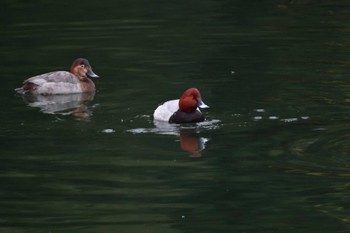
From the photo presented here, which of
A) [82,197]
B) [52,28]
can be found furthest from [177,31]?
[82,197]

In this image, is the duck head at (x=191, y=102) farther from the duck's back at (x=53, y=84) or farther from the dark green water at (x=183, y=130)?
the duck's back at (x=53, y=84)

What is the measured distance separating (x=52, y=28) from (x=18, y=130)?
9.23 m

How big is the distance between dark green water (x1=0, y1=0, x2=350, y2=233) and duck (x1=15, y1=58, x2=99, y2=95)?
0.27m

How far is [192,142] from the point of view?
1463 cm

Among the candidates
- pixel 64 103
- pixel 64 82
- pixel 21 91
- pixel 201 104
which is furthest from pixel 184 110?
pixel 64 82

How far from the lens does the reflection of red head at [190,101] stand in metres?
15.8

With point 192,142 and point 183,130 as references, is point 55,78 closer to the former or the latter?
point 183,130

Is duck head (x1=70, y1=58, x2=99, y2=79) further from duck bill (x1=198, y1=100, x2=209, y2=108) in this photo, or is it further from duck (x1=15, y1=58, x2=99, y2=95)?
duck bill (x1=198, y1=100, x2=209, y2=108)

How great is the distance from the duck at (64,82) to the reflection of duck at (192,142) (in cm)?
350

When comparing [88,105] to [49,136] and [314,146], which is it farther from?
[314,146]

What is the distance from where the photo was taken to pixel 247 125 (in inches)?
596

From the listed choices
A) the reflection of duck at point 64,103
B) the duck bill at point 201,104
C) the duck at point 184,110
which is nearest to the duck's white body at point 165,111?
the duck at point 184,110

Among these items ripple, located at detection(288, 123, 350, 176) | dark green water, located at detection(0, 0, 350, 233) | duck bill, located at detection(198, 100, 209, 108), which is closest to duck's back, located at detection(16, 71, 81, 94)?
dark green water, located at detection(0, 0, 350, 233)

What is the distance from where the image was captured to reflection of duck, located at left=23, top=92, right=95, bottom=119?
16703mm
